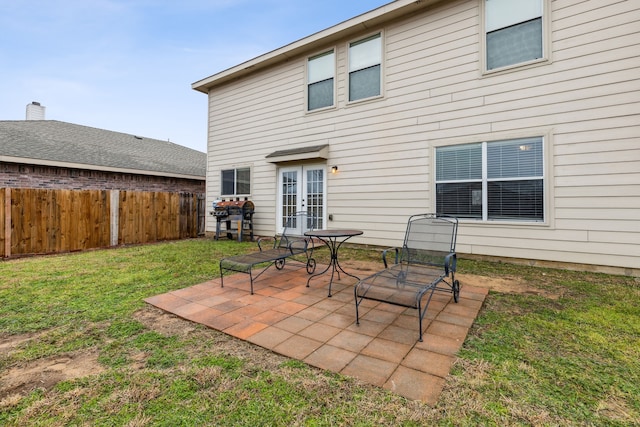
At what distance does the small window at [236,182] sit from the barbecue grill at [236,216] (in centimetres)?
60

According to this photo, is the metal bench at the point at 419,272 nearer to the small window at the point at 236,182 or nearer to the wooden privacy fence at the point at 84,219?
the small window at the point at 236,182

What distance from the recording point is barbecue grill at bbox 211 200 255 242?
29.4 ft

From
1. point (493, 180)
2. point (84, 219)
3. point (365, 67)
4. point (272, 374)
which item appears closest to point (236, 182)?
point (84, 219)

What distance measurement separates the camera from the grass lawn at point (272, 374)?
161cm

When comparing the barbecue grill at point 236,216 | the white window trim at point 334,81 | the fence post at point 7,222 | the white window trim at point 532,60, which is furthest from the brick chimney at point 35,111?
the white window trim at point 532,60

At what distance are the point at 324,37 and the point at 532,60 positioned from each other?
475cm

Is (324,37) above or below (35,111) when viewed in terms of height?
below

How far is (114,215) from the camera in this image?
844 cm

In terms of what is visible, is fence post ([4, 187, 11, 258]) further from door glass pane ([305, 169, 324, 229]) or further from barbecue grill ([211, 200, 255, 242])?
door glass pane ([305, 169, 324, 229])

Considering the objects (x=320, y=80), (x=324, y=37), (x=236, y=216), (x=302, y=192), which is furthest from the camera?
(x=236, y=216)

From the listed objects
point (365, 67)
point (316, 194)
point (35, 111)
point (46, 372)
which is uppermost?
point (35, 111)

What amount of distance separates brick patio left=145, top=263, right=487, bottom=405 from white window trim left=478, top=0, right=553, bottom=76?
173 inches

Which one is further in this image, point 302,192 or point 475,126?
point 302,192

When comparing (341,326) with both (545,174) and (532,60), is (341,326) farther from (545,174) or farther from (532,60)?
(532,60)
